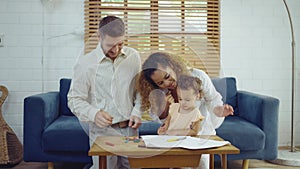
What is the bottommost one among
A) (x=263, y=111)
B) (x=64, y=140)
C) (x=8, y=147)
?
(x=8, y=147)

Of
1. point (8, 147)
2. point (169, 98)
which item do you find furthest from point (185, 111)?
point (8, 147)

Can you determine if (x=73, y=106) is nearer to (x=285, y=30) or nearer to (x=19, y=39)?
(x=19, y=39)

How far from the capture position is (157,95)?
1171 mm

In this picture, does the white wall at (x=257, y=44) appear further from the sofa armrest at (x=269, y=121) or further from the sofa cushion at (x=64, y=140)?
the sofa cushion at (x=64, y=140)

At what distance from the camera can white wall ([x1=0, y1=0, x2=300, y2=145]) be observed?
123 inches

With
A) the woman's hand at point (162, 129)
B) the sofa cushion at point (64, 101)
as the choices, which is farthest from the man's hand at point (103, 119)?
the sofa cushion at point (64, 101)

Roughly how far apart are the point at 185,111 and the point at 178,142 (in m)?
0.16

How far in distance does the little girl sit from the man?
11cm

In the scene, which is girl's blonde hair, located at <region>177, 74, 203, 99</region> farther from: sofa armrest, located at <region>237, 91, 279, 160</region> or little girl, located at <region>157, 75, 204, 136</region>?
sofa armrest, located at <region>237, 91, 279, 160</region>

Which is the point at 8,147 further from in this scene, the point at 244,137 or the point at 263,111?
the point at 263,111

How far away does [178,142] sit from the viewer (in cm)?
134

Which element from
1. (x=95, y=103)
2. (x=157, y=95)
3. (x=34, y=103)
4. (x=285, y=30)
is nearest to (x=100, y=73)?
(x=95, y=103)

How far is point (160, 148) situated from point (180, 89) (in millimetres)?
268

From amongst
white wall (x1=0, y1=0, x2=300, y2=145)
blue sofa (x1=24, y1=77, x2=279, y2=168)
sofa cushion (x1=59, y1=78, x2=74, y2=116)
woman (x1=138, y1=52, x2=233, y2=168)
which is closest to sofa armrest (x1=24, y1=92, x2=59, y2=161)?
blue sofa (x1=24, y1=77, x2=279, y2=168)
